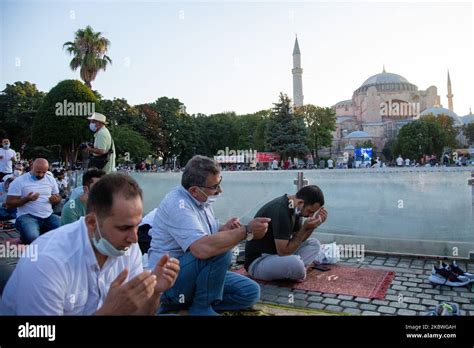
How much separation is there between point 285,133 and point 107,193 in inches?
1787

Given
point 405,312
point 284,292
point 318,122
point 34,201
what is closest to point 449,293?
point 405,312

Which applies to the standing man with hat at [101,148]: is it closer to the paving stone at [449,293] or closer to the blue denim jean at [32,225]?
the blue denim jean at [32,225]

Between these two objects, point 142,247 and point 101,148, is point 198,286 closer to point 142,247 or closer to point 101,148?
point 142,247

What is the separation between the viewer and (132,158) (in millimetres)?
44062

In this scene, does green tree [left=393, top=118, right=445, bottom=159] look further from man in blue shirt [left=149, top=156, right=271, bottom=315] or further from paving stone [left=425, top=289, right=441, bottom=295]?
man in blue shirt [left=149, top=156, right=271, bottom=315]

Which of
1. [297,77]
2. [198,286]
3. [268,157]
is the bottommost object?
[198,286]

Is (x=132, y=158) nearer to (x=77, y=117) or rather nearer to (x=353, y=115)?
(x=77, y=117)

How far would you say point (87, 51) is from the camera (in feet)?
97.6

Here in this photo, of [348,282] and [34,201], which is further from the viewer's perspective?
[34,201]

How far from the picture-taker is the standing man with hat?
22.7 ft

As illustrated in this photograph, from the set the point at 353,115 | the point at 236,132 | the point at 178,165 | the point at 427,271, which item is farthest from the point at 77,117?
the point at 353,115

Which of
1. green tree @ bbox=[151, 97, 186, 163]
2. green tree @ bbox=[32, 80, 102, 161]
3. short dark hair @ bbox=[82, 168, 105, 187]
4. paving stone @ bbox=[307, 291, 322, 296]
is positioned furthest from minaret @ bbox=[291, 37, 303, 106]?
paving stone @ bbox=[307, 291, 322, 296]
